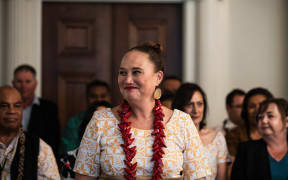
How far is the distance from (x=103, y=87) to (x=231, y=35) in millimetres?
Answer: 1669

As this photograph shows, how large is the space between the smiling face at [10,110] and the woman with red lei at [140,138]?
Result: 1.20 meters

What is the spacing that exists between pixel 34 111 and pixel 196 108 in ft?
5.85

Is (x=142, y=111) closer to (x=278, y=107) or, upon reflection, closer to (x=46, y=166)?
(x=46, y=166)

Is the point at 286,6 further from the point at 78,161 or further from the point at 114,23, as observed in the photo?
the point at 78,161

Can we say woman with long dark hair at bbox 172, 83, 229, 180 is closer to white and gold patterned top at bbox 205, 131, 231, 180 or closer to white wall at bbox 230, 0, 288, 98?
white and gold patterned top at bbox 205, 131, 231, 180

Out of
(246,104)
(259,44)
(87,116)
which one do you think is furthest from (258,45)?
(87,116)

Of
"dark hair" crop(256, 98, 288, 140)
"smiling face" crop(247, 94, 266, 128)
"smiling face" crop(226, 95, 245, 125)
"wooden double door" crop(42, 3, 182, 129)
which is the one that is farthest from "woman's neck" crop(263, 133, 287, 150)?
"wooden double door" crop(42, 3, 182, 129)

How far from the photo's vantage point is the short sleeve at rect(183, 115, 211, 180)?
2463 mm

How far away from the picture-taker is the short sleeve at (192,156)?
2.46 meters

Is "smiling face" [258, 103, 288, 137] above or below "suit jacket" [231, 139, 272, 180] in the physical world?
above

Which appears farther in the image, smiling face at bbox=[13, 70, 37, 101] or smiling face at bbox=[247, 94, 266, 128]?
smiling face at bbox=[13, 70, 37, 101]

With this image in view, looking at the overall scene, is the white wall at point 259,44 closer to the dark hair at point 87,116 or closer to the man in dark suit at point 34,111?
the dark hair at point 87,116

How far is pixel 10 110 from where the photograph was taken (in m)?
3.48

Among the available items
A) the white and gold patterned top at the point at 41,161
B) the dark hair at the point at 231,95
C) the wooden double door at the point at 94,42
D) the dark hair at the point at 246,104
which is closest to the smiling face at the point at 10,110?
the white and gold patterned top at the point at 41,161
